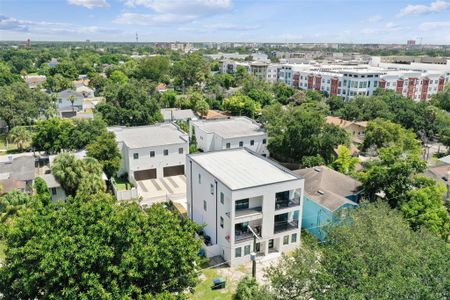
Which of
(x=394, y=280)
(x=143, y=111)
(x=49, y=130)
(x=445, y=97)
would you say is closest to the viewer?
(x=394, y=280)

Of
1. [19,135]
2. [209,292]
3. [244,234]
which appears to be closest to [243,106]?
[19,135]

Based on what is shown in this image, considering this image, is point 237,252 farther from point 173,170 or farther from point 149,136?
point 149,136

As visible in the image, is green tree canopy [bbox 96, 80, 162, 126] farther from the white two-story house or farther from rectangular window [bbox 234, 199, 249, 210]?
rectangular window [bbox 234, 199, 249, 210]

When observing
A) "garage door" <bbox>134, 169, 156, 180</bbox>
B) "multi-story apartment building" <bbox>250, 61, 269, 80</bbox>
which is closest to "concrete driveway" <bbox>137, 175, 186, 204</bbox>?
"garage door" <bbox>134, 169, 156, 180</bbox>

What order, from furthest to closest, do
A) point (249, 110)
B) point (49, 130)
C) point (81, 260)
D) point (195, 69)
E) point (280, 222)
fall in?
1. point (195, 69)
2. point (249, 110)
3. point (49, 130)
4. point (280, 222)
5. point (81, 260)

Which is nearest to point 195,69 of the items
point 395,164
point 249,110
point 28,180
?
point 249,110

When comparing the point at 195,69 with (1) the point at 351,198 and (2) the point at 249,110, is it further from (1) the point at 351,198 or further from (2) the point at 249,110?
(1) the point at 351,198

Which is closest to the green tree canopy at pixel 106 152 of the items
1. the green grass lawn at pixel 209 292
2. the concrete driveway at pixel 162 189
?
the concrete driveway at pixel 162 189
